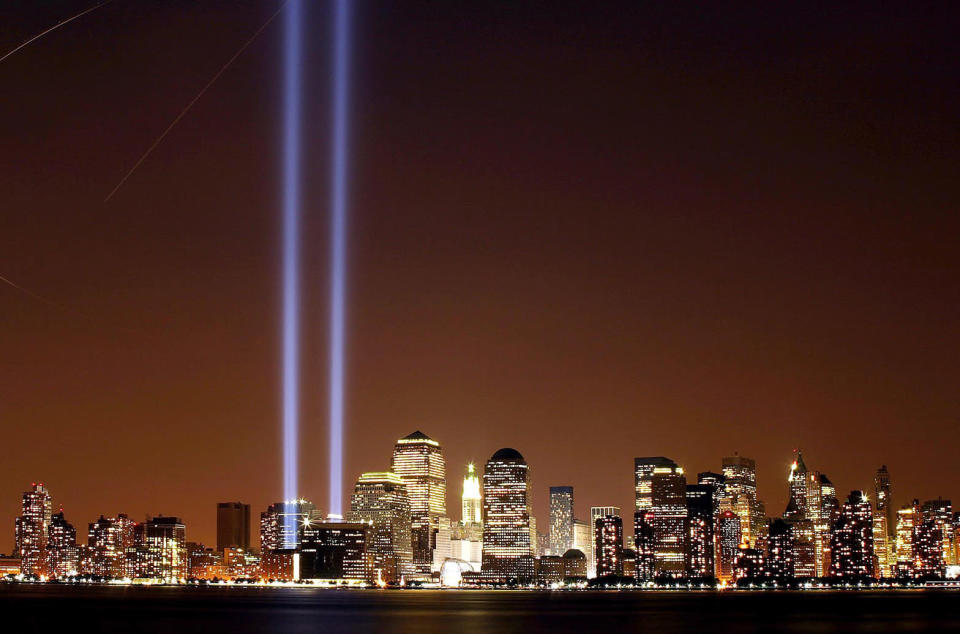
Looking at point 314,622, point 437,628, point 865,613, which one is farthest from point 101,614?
point 865,613

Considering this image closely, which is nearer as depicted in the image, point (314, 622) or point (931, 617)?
point (314, 622)

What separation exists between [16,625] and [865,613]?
102m

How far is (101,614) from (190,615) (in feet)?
31.2

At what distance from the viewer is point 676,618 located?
473ft

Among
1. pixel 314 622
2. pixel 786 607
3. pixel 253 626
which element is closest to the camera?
pixel 253 626

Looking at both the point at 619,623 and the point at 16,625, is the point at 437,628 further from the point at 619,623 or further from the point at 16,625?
the point at 16,625

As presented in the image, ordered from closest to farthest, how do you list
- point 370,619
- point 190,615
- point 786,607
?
1. point 370,619
2. point 190,615
3. point 786,607

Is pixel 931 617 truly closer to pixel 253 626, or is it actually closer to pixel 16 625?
pixel 253 626

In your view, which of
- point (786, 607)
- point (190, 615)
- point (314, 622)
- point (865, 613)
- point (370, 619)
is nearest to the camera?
point (314, 622)

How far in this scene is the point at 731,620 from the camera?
138750 millimetres

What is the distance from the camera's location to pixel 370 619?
132 metres

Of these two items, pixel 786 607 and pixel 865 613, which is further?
pixel 786 607

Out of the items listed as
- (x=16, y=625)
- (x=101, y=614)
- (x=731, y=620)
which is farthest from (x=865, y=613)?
(x=16, y=625)

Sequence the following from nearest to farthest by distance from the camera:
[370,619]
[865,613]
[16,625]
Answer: [16,625], [370,619], [865,613]
